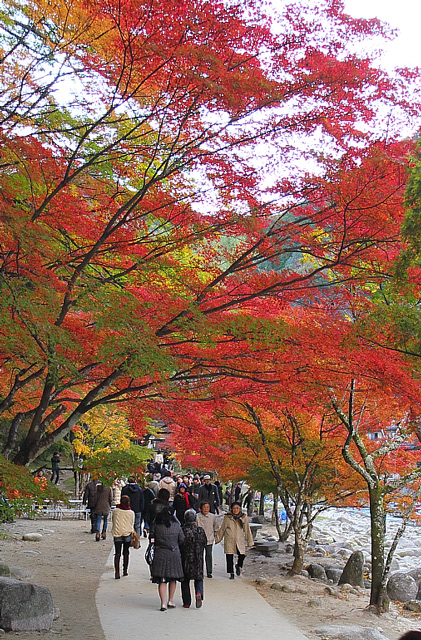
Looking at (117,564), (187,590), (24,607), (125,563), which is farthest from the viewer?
(125,563)

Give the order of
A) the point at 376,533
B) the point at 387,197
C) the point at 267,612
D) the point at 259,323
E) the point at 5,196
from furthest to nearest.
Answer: the point at 376,533, the point at 267,612, the point at 259,323, the point at 387,197, the point at 5,196

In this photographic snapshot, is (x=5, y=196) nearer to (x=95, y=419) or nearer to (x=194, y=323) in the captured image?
(x=194, y=323)

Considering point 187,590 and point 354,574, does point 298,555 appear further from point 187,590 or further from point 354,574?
point 187,590

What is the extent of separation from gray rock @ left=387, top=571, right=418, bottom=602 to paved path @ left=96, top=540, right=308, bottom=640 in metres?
4.98

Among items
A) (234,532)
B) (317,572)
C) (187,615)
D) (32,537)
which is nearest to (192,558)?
(187,615)

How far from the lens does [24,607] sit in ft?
22.3

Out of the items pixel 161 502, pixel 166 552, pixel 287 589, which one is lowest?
pixel 287 589

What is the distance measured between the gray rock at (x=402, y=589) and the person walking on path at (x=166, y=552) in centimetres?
783

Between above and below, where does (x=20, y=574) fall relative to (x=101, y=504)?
below

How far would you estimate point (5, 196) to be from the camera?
657 centimetres

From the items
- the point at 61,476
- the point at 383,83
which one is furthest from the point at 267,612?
the point at 61,476

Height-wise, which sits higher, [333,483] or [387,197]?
[387,197]

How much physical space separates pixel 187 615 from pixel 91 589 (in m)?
2.21

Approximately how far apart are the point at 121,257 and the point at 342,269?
Result: 3295 millimetres
